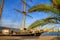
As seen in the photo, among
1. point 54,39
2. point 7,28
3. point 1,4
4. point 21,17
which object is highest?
point 1,4

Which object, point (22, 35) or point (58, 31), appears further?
point (22, 35)

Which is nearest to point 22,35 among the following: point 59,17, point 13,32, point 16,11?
point 13,32

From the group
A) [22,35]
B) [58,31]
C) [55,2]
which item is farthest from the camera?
[22,35]

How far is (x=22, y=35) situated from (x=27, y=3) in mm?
1380

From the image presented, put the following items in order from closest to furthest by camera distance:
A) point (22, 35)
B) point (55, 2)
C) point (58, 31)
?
point (55, 2) → point (58, 31) → point (22, 35)

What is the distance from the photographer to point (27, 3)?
6926 mm

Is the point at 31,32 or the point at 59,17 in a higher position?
the point at 59,17

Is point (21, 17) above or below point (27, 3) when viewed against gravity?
below

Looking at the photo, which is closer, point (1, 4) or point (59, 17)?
Result: point (59, 17)

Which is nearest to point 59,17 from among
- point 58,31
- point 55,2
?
point 55,2

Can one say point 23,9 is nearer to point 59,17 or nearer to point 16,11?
point 16,11

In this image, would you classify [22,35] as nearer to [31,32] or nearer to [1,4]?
[31,32]

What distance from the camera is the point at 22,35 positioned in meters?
7.11

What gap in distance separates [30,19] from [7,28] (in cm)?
103
